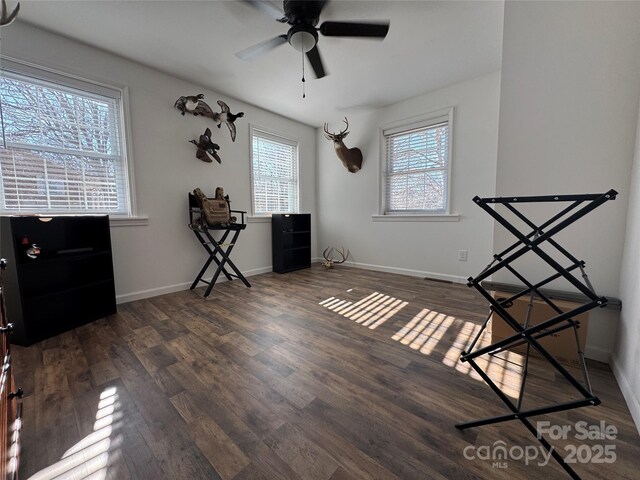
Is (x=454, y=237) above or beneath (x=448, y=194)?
beneath

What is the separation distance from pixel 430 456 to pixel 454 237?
9.44ft

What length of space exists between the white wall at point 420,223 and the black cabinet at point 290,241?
576 millimetres

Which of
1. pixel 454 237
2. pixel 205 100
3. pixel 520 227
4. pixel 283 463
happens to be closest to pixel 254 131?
pixel 205 100

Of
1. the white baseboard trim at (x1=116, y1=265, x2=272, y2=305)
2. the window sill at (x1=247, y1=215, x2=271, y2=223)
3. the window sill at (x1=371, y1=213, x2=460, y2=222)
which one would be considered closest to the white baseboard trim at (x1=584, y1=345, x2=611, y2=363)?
the window sill at (x1=371, y1=213, x2=460, y2=222)

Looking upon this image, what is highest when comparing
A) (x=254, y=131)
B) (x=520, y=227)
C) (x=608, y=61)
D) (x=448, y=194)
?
(x=254, y=131)

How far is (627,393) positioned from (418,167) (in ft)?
9.96

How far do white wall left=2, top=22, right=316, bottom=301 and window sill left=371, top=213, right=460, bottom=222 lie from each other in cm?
229

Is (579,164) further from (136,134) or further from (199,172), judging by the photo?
(136,134)

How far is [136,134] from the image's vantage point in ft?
8.85

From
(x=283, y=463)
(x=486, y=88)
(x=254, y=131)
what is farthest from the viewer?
(x=254, y=131)

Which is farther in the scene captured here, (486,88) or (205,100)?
(205,100)

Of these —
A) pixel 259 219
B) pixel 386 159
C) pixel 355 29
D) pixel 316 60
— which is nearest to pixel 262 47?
pixel 316 60

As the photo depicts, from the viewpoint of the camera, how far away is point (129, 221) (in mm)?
2676

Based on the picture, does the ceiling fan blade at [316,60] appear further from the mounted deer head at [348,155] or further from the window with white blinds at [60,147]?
the window with white blinds at [60,147]
